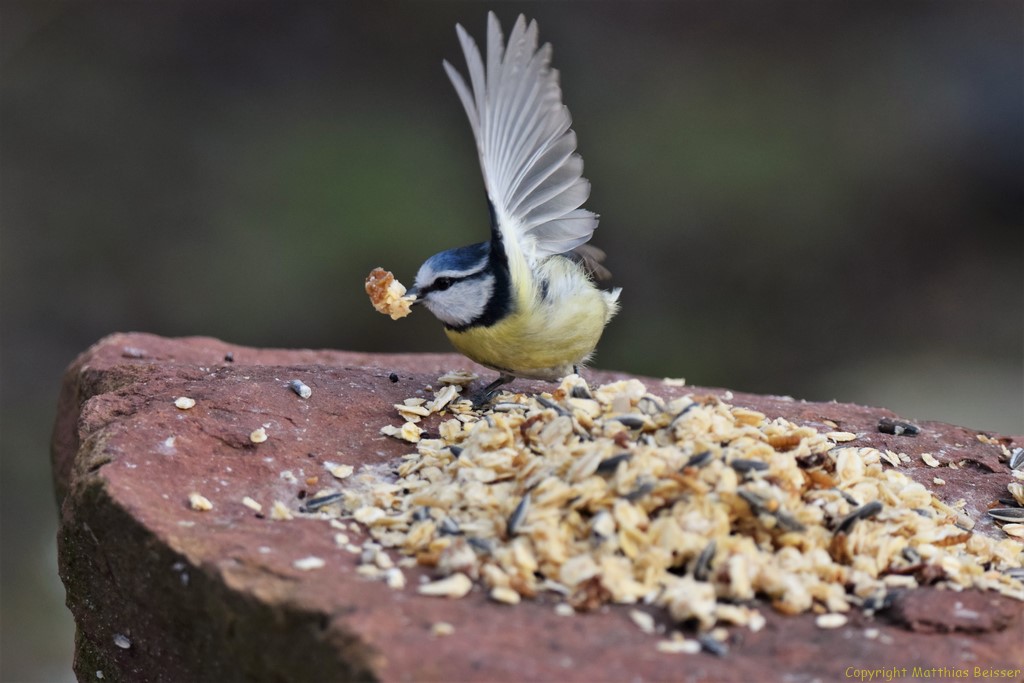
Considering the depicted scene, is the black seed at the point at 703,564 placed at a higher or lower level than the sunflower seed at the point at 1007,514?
lower

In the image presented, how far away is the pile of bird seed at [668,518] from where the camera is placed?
2.08m

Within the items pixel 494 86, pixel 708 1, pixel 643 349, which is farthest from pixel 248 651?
pixel 708 1

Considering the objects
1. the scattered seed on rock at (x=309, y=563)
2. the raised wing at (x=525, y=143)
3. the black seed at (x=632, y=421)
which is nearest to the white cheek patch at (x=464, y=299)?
the raised wing at (x=525, y=143)

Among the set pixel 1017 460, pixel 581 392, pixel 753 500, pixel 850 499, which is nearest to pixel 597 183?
pixel 1017 460

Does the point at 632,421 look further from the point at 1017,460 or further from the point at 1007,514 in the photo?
the point at 1017,460

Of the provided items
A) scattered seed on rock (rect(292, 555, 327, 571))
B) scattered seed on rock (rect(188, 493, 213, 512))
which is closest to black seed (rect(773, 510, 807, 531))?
scattered seed on rock (rect(292, 555, 327, 571))

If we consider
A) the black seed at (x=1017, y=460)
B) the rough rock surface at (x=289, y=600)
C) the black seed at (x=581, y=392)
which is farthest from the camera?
the black seed at (x=1017, y=460)

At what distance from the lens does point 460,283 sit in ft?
10.2

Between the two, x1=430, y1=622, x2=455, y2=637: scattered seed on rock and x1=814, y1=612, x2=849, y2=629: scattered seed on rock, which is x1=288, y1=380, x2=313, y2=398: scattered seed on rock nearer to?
x1=430, y1=622, x2=455, y2=637: scattered seed on rock

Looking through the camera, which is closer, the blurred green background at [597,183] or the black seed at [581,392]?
the black seed at [581,392]

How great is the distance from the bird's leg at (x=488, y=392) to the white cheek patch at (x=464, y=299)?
0.77 feet

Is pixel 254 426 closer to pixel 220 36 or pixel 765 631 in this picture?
pixel 765 631

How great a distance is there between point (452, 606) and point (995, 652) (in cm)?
101

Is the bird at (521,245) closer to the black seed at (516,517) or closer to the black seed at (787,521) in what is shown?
the black seed at (516,517)
